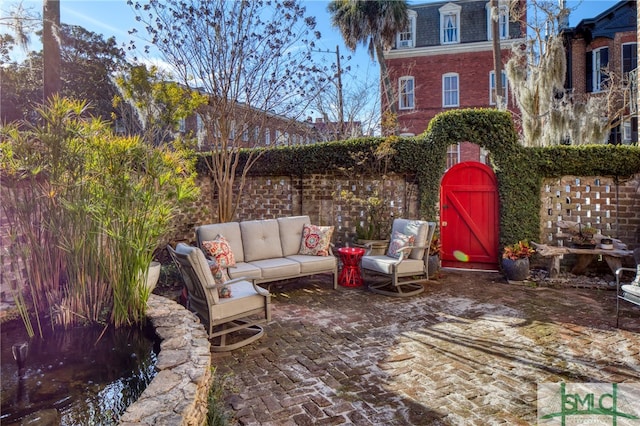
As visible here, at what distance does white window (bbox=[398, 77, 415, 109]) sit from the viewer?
17531 millimetres

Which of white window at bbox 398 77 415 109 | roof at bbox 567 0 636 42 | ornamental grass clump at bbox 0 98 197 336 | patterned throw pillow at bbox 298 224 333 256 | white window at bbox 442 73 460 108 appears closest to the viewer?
ornamental grass clump at bbox 0 98 197 336

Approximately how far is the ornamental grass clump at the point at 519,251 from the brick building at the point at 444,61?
11357 millimetres

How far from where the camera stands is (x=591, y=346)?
3.66 metres

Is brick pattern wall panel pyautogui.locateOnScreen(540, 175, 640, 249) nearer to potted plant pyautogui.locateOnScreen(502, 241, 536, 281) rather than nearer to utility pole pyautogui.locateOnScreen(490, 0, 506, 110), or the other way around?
potted plant pyautogui.locateOnScreen(502, 241, 536, 281)

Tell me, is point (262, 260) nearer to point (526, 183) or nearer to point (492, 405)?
point (492, 405)

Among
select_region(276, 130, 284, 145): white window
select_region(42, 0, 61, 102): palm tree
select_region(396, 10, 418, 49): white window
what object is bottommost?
select_region(276, 130, 284, 145): white window

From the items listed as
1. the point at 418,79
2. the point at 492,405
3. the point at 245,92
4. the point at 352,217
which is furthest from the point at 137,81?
the point at 418,79

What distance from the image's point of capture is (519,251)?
6.20 metres

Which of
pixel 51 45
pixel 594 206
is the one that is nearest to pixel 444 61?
pixel 594 206

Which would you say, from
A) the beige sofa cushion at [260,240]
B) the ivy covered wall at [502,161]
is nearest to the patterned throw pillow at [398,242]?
the ivy covered wall at [502,161]

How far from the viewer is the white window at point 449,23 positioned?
17.5 meters

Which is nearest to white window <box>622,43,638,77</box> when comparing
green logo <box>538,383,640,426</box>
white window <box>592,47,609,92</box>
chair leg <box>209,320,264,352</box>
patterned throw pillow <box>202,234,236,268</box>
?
white window <box>592,47,609,92</box>

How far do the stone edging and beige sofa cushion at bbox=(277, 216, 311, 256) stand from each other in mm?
2798

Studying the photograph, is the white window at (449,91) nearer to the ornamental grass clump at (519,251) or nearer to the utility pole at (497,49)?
the utility pole at (497,49)
